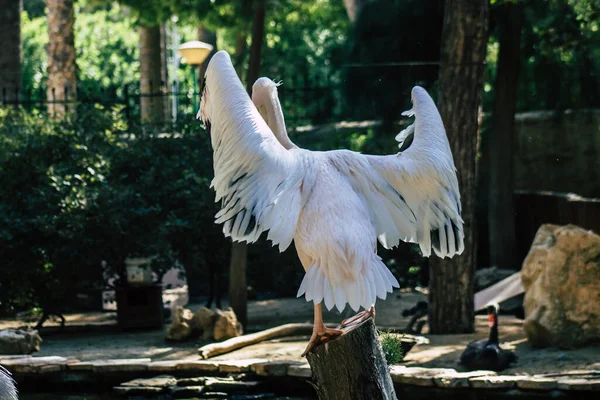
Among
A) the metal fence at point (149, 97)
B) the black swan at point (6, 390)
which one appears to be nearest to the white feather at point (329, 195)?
the black swan at point (6, 390)

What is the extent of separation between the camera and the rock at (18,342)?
9.80 m

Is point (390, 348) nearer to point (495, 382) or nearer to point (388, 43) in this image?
point (495, 382)

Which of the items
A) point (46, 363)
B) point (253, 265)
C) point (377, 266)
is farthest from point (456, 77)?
point (377, 266)

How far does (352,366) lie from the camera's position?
568 cm

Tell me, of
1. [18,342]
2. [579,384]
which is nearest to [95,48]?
[18,342]

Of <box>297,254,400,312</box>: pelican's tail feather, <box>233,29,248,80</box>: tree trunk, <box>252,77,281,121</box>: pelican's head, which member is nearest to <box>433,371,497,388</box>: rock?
<box>252,77,281,121</box>: pelican's head

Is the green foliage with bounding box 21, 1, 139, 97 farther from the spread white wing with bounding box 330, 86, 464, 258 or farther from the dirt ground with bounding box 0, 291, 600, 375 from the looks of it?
the spread white wing with bounding box 330, 86, 464, 258

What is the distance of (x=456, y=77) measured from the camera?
11008 millimetres

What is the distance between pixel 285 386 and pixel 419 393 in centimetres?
119

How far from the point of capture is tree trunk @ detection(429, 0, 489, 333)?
10961mm

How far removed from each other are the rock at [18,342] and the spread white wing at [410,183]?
16.5ft

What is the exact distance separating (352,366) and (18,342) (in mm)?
5115

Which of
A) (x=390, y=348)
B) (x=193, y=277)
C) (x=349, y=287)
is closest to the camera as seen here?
(x=349, y=287)

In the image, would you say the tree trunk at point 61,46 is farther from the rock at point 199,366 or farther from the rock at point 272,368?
the rock at point 272,368
